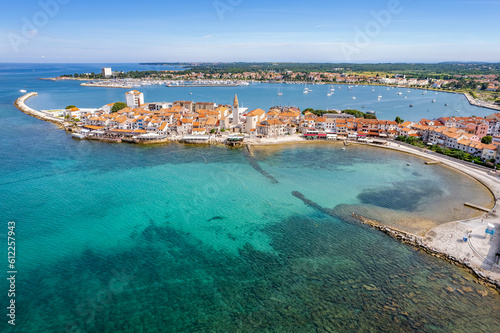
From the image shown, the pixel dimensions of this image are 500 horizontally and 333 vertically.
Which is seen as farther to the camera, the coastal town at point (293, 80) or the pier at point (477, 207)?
the coastal town at point (293, 80)

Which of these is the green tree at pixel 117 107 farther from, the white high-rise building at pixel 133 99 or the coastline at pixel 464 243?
the coastline at pixel 464 243

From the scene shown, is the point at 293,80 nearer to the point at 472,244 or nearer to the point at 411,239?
the point at 411,239

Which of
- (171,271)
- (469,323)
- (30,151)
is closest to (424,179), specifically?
(469,323)

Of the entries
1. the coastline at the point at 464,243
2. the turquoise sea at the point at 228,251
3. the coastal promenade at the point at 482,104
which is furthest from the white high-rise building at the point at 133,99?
the coastal promenade at the point at 482,104

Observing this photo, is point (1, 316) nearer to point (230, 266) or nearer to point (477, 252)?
point (230, 266)

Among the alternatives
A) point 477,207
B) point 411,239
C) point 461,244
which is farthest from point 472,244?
point 477,207

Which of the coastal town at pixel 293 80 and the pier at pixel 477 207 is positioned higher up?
the coastal town at pixel 293 80

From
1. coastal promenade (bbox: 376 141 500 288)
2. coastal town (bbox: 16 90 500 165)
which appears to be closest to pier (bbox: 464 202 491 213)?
coastal promenade (bbox: 376 141 500 288)

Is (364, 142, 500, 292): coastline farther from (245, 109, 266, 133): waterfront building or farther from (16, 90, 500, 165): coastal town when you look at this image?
(245, 109, 266, 133): waterfront building
